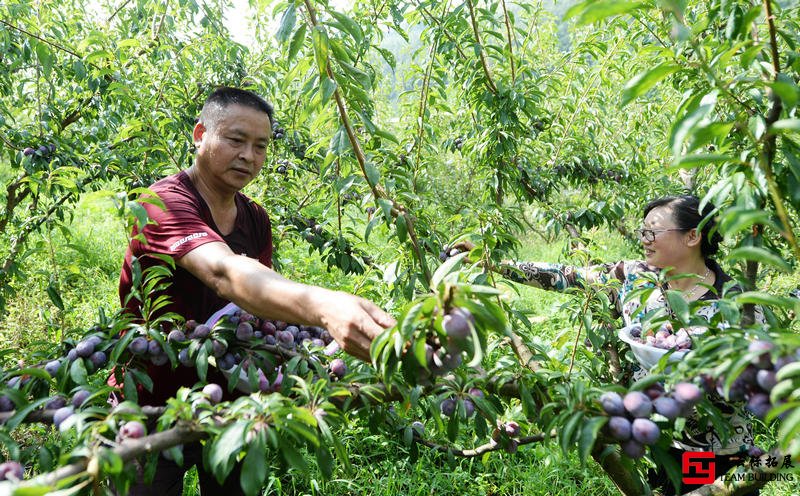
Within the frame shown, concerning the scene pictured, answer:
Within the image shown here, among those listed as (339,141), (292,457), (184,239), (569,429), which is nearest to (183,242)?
(184,239)

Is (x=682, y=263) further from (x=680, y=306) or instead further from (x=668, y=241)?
(x=680, y=306)

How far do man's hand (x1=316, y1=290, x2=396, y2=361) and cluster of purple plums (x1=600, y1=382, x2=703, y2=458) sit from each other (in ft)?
1.34

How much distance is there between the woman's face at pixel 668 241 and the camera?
209 cm

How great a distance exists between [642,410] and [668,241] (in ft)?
4.68

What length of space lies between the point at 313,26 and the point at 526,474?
251cm

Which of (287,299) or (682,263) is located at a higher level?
(287,299)

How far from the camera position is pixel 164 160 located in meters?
2.83

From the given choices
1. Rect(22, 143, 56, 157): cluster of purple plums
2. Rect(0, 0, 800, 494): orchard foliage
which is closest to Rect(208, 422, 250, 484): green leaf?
Rect(0, 0, 800, 494): orchard foliage

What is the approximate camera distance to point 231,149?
1667mm

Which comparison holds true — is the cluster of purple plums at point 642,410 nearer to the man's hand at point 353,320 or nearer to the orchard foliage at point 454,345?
the orchard foliage at point 454,345

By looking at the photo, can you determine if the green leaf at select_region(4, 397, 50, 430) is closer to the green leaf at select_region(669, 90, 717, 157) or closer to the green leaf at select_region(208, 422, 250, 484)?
the green leaf at select_region(208, 422, 250, 484)

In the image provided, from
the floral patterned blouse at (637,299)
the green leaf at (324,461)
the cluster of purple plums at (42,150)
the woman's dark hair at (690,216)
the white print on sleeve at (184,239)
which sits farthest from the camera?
the cluster of purple plums at (42,150)

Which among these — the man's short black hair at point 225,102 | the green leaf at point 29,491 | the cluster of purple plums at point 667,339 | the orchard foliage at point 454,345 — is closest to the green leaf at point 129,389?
the orchard foliage at point 454,345

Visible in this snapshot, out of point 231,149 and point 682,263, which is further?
point 682,263
